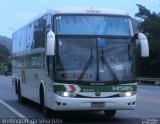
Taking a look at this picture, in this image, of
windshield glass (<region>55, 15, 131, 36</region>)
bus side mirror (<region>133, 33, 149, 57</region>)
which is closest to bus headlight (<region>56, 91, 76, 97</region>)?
windshield glass (<region>55, 15, 131, 36</region>)

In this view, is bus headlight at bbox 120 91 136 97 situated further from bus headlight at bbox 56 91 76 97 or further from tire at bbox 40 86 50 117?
tire at bbox 40 86 50 117

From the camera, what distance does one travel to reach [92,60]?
1433cm

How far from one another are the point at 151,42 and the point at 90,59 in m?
51.8

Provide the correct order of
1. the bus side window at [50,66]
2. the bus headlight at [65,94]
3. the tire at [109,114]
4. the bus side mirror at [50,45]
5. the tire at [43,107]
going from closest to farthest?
the bus side mirror at [50,45]
the bus headlight at [65,94]
the bus side window at [50,66]
the tire at [43,107]
the tire at [109,114]

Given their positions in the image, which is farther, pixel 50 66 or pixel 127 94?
pixel 50 66

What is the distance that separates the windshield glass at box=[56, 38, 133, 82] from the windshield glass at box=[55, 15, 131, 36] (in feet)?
0.84

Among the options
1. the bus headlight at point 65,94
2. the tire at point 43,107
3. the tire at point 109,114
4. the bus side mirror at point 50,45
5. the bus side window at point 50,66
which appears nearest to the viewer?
the bus side mirror at point 50,45

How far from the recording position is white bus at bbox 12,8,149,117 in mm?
14172

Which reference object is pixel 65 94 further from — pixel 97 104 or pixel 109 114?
pixel 109 114

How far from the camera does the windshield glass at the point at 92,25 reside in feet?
48.0

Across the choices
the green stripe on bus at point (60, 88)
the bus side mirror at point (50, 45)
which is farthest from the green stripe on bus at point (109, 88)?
the bus side mirror at point (50, 45)

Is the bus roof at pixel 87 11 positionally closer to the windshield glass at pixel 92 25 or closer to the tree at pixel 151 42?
the windshield glass at pixel 92 25

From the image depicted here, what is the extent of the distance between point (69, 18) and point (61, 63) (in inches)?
53.6

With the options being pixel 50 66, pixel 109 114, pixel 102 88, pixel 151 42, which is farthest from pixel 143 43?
pixel 151 42
